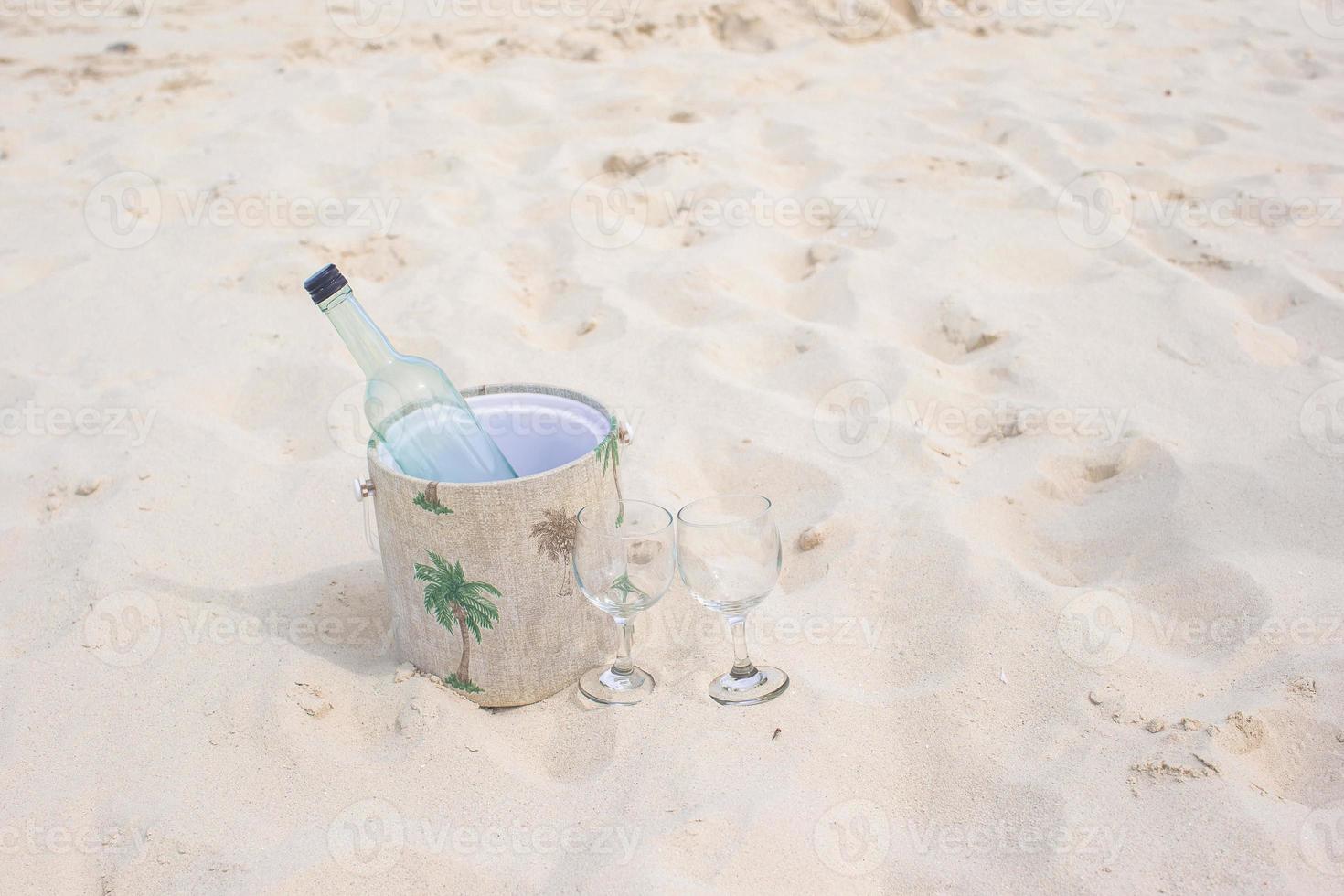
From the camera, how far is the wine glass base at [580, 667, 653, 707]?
179 centimetres

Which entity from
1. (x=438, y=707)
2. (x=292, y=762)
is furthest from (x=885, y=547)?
(x=292, y=762)

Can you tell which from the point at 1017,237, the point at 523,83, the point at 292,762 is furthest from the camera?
the point at 523,83

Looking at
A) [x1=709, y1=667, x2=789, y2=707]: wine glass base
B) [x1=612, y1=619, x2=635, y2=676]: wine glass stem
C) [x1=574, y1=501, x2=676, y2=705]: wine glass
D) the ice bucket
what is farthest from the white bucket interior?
[x1=709, y1=667, x2=789, y2=707]: wine glass base

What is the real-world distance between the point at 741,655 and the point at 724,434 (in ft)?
2.61

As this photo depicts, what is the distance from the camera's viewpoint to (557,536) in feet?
5.70

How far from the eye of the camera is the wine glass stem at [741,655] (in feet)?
5.82

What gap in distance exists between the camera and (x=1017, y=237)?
323 cm

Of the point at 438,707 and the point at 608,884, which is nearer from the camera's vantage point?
the point at 608,884

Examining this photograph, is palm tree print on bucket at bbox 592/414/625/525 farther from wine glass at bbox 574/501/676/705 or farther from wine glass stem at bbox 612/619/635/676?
wine glass stem at bbox 612/619/635/676

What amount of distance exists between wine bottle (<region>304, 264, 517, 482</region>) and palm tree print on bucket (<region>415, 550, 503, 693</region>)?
166 millimetres

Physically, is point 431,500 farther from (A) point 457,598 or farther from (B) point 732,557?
(B) point 732,557

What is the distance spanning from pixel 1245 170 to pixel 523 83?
2.59 m

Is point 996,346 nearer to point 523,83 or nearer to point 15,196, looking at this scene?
point 523,83

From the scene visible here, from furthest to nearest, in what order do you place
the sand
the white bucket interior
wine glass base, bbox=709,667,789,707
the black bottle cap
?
the white bucket interior
wine glass base, bbox=709,667,789,707
the black bottle cap
the sand
